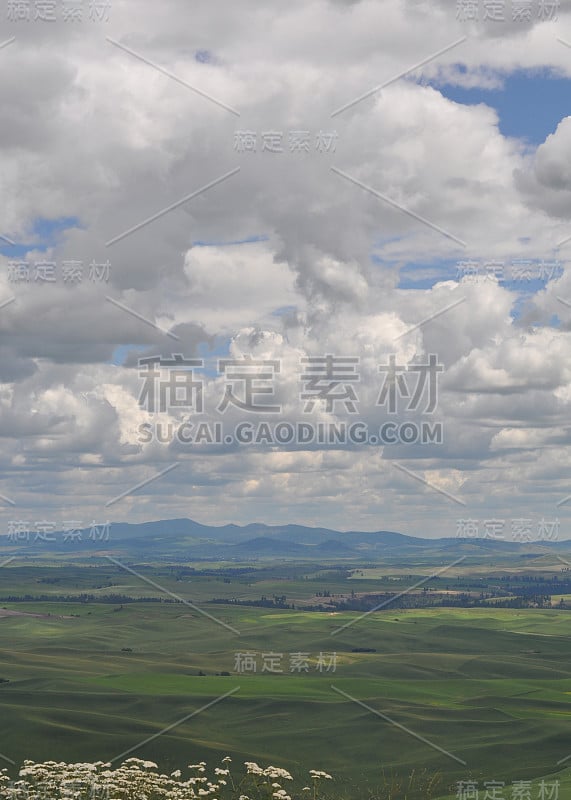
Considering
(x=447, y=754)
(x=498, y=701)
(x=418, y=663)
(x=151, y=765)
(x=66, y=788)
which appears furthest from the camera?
(x=418, y=663)

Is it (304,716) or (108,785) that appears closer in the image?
(108,785)

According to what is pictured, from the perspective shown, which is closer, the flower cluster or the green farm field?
the flower cluster

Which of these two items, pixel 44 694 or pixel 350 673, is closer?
pixel 44 694

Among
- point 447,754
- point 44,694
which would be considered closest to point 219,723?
point 44,694

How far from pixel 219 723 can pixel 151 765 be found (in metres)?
95.1

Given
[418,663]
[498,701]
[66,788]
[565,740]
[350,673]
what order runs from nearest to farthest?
[66,788], [565,740], [498,701], [350,673], [418,663]

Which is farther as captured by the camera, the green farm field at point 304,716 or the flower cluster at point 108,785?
the green farm field at point 304,716

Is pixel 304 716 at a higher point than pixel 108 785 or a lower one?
lower

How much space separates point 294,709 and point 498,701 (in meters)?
34.3

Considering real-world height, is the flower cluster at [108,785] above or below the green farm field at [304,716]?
above

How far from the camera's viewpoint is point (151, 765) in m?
17.3

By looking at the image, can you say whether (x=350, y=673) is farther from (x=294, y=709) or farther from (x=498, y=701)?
(x=294, y=709)

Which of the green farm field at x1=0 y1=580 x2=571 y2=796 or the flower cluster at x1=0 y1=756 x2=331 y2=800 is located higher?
the flower cluster at x1=0 y1=756 x2=331 y2=800

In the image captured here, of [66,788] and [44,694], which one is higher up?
[66,788]
